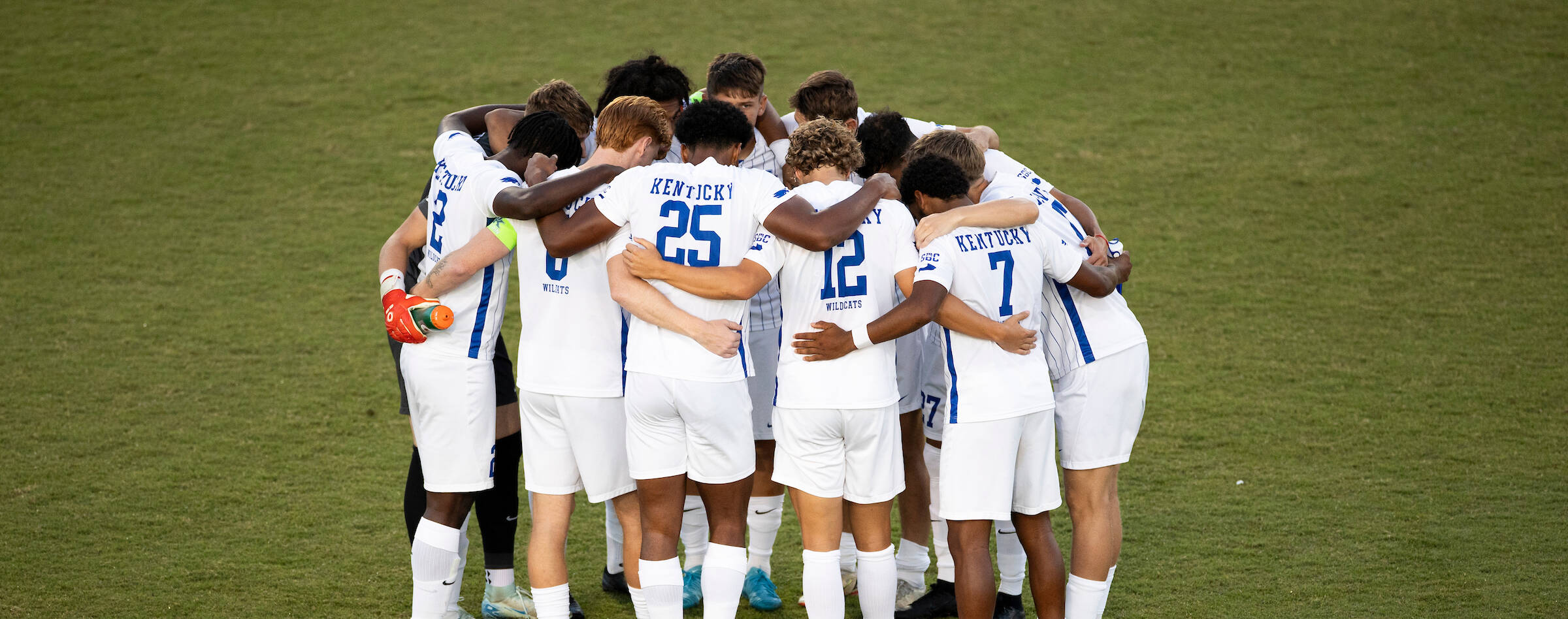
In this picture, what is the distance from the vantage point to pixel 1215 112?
11.0 metres

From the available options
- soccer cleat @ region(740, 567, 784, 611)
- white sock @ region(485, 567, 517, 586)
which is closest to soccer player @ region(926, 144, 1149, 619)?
soccer cleat @ region(740, 567, 784, 611)

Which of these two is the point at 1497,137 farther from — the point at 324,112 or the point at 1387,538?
the point at 324,112

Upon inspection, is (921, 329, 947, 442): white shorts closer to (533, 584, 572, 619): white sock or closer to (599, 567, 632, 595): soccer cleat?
(599, 567, 632, 595): soccer cleat

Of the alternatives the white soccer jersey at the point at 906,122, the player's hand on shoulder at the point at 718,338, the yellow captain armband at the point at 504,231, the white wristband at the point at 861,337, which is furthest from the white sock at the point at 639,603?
the white soccer jersey at the point at 906,122

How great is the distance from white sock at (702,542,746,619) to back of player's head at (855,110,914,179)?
143cm

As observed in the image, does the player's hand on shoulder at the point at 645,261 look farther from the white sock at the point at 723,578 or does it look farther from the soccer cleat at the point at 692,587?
the soccer cleat at the point at 692,587

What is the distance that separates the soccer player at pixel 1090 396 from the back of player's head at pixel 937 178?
123mm

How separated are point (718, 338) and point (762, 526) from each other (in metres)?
1.32

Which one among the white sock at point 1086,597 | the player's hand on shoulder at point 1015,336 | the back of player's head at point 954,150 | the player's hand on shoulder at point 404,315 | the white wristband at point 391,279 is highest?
the back of player's head at point 954,150

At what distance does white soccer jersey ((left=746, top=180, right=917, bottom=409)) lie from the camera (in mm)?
3699

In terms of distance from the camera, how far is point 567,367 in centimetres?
382

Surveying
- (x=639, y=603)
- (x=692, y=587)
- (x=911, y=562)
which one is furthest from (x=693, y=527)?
(x=911, y=562)

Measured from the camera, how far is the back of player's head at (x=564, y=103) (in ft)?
14.3

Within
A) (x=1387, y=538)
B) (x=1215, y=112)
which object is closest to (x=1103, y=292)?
(x=1387, y=538)
